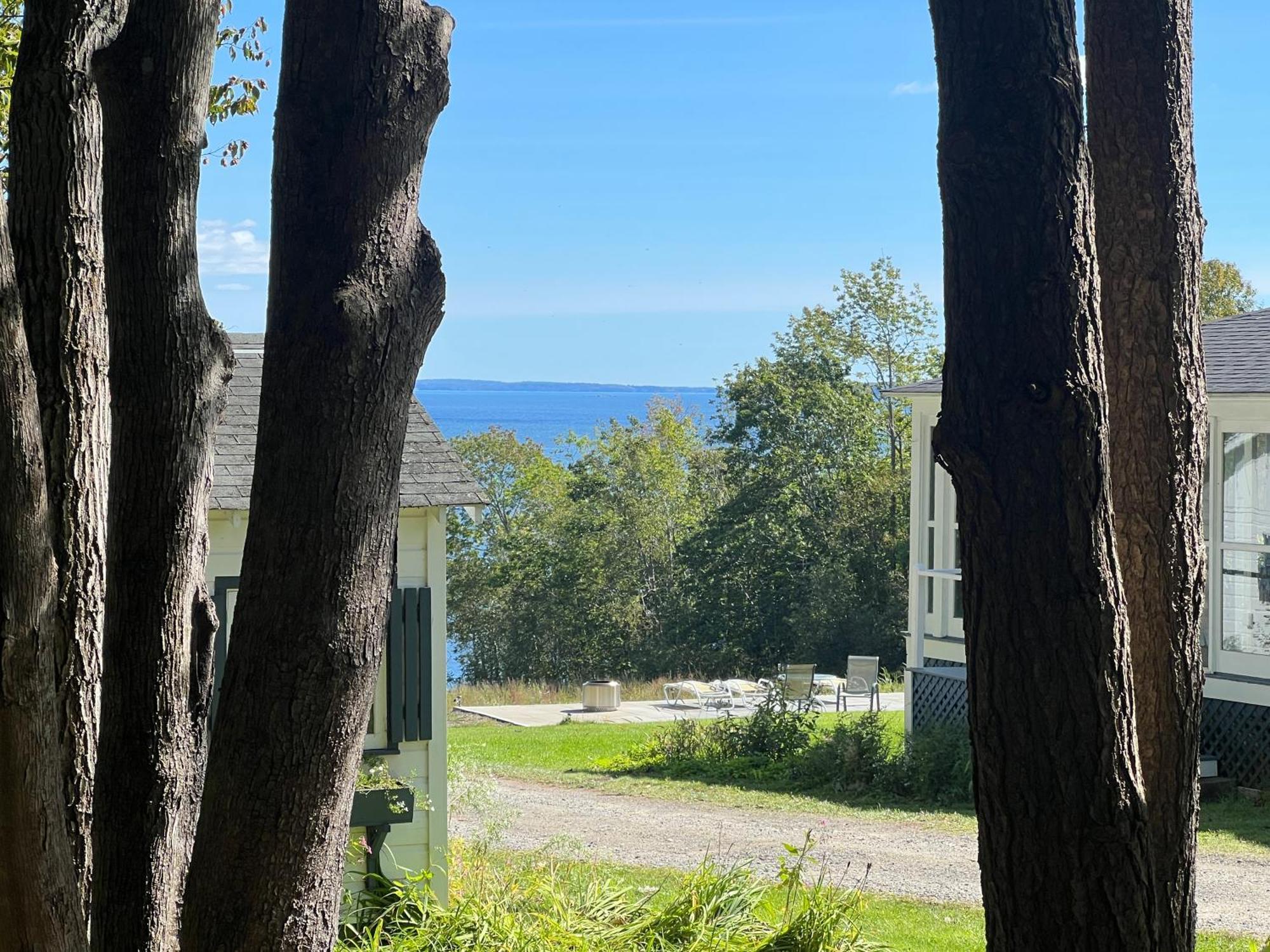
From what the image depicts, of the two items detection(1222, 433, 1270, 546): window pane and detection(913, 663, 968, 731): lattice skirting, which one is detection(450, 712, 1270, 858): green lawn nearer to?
→ detection(913, 663, 968, 731): lattice skirting

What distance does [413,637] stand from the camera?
26.9 feet

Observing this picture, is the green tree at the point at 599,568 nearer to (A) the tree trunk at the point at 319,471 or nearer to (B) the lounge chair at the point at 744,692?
(B) the lounge chair at the point at 744,692

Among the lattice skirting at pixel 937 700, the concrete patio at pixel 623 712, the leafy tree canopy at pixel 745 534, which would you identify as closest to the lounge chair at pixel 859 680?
the concrete patio at pixel 623 712

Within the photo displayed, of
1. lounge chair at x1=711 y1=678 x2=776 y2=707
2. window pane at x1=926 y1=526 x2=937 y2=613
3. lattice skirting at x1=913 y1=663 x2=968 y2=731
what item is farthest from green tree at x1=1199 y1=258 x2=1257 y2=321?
lattice skirting at x1=913 y1=663 x2=968 y2=731

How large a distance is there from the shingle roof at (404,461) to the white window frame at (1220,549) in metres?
8.15

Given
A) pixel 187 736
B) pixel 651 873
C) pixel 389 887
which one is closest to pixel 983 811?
pixel 187 736

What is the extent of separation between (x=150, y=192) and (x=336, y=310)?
0.93 meters

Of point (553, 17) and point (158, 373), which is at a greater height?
point (553, 17)

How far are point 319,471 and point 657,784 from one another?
13.0 meters

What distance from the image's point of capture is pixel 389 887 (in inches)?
307

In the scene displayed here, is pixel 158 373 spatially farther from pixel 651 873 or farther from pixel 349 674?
pixel 651 873

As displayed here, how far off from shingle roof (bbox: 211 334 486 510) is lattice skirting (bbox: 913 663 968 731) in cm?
807

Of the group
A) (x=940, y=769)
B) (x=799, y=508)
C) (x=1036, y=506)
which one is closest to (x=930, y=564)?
(x=940, y=769)

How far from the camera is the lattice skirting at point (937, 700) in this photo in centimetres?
1527
